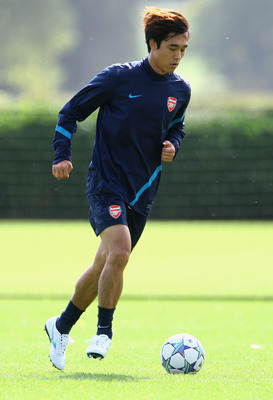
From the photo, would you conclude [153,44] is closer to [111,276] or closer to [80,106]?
[80,106]

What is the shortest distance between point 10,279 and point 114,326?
13.6 ft

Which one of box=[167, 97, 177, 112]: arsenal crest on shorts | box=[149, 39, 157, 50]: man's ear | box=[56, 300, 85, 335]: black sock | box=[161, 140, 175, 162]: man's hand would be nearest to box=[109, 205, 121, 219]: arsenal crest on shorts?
box=[161, 140, 175, 162]: man's hand

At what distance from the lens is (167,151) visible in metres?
5.49

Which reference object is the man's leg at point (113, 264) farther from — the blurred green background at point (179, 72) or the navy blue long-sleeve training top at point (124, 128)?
the blurred green background at point (179, 72)

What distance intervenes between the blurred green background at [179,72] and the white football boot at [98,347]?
25.4 feet

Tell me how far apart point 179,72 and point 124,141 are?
774cm

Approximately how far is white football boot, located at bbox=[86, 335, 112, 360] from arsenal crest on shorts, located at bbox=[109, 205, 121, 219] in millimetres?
755

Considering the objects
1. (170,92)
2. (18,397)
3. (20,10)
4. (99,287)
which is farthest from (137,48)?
(18,397)

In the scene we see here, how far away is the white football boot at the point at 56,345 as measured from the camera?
17.0 feet

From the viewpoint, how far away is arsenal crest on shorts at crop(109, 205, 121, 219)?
5.29m

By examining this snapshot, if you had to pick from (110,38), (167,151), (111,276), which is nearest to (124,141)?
(167,151)

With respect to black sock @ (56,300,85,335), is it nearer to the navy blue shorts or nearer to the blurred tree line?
the navy blue shorts

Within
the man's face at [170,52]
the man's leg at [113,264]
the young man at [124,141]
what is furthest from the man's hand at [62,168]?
the man's face at [170,52]

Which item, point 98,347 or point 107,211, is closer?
point 98,347
